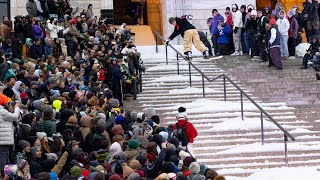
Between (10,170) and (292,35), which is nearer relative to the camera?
(10,170)

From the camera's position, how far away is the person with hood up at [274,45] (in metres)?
32.3

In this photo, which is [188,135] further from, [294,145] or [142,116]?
[294,145]

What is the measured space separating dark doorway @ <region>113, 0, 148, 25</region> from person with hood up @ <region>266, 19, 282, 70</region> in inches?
515

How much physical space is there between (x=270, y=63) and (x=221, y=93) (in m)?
3.42

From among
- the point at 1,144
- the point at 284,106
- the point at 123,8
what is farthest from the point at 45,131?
the point at 123,8

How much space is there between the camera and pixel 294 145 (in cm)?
2498

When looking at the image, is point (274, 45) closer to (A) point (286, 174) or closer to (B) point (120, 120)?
(A) point (286, 174)

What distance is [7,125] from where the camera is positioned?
18500 mm

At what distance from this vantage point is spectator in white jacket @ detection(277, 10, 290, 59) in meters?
34.2

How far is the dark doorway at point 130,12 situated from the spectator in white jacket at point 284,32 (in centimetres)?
1151

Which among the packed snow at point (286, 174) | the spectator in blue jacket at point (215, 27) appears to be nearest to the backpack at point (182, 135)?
the packed snow at point (286, 174)

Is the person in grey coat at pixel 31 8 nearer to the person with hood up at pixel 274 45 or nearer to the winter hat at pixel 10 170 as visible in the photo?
the person with hood up at pixel 274 45

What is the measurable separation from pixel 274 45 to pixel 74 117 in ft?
43.3

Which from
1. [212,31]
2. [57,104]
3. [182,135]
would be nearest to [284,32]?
[212,31]
